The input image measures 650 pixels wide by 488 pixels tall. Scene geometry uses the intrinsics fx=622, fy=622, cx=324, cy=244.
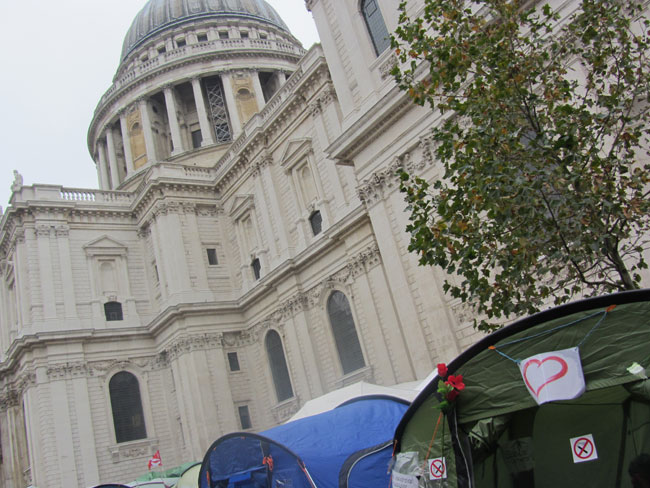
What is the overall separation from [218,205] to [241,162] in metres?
3.18

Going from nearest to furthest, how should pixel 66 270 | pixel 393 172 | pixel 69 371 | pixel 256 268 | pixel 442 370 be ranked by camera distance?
pixel 442 370
pixel 393 172
pixel 69 371
pixel 256 268
pixel 66 270

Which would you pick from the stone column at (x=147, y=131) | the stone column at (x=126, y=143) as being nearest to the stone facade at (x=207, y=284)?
the stone column at (x=147, y=131)

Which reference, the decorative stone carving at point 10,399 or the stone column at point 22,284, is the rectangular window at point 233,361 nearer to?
the stone column at point 22,284

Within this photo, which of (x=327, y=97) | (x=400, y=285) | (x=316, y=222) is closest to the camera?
(x=400, y=285)

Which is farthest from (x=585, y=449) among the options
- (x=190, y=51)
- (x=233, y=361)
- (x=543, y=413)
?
(x=190, y=51)

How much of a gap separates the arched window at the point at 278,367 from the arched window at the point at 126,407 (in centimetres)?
731

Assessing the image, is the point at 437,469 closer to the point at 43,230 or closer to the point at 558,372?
the point at 558,372

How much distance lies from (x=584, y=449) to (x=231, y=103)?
4066cm

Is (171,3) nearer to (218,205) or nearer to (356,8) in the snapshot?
(218,205)

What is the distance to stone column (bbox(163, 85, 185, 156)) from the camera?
143ft

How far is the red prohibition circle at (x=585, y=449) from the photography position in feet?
20.0

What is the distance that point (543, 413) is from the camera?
21.9 ft

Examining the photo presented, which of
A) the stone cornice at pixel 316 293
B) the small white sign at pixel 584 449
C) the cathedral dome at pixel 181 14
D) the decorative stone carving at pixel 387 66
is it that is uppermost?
the cathedral dome at pixel 181 14

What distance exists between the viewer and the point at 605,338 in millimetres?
5855
